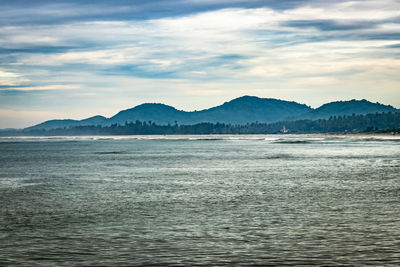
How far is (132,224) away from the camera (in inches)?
1244

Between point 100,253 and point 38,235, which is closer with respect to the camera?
point 100,253

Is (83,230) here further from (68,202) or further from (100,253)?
(68,202)

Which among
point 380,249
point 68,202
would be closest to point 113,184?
point 68,202

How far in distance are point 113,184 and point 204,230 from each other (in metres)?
30.3

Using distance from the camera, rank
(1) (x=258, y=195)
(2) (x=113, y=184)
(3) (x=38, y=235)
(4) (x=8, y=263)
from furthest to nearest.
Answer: (2) (x=113, y=184) → (1) (x=258, y=195) → (3) (x=38, y=235) → (4) (x=8, y=263)

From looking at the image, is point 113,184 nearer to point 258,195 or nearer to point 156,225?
point 258,195

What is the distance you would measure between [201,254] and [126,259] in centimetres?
338

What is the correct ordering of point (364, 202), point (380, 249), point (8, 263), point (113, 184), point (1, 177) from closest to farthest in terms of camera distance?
point (8, 263), point (380, 249), point (364, 202), point (113, 184), point (1, 177)

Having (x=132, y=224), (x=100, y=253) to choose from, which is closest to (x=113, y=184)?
(x=132, y=224)

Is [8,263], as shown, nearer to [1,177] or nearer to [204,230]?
[204,230]

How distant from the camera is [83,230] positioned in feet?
97.6

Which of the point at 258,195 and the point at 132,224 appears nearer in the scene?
the point at 132,224

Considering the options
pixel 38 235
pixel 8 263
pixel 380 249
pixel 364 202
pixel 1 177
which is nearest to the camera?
pixel 8 263

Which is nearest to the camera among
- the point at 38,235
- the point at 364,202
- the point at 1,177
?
the point at 38,235
